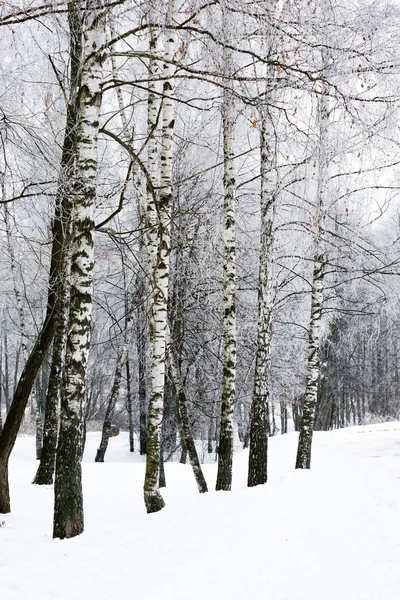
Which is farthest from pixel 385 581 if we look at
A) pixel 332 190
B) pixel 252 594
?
pixel 332 190

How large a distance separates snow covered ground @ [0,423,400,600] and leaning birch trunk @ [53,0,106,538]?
0.42 metres

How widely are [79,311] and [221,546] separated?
8.41 feet

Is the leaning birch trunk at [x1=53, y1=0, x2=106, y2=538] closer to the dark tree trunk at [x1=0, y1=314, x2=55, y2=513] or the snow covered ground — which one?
the snow covered ground

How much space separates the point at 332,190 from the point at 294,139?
554cm

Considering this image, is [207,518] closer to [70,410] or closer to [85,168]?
[70,410]

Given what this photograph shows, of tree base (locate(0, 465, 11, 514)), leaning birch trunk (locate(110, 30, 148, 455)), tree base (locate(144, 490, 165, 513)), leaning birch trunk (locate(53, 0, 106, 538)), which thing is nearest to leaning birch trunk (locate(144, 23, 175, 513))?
tree base (locate(144, 490, 165, 513))

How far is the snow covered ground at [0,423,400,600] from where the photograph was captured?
12.7ft

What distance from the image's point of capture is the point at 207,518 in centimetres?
607

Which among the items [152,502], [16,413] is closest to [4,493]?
[16,413]

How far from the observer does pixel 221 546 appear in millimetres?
4875

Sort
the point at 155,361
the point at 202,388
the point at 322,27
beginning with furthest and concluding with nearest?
the point at 202,388 → the point at 155,361 → the point at 322,27

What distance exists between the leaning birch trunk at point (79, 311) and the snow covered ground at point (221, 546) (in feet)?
1.37

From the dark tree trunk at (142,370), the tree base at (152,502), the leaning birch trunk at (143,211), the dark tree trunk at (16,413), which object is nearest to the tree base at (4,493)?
the dark tree trunk at (16,413)

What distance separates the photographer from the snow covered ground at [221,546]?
3.88 m
